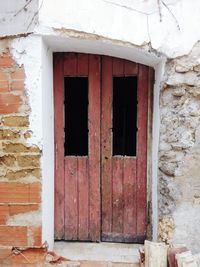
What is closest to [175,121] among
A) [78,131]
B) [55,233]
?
[78,131]

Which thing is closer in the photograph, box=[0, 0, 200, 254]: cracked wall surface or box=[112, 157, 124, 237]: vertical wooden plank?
box=[0, 0, 200, 254]: cracked wall surface

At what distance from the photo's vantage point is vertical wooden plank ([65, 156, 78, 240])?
12.6ft

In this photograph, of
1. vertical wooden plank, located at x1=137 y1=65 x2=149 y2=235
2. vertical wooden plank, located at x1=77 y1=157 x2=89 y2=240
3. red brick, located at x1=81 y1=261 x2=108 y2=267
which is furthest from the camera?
vertical wooden plank, located at x1=77 y1=157 x2=89 y2=240

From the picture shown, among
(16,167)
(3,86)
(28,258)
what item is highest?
(3,86)

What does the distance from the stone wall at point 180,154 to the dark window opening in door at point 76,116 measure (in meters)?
0.85

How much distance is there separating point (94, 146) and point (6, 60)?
3.92 feet

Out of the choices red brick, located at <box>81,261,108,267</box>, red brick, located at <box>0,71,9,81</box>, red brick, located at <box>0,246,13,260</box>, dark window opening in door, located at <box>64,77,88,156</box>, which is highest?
red brick, located at <box>0,71,9,81</box>

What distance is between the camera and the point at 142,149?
3.78 meters

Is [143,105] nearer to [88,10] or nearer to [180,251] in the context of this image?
[88,10]

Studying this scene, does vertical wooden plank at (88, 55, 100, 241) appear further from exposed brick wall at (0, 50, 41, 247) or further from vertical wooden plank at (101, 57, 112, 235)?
exposed brick wall at (0, 50, 41, 247)

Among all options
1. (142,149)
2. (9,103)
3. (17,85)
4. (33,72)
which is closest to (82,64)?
(33,72)

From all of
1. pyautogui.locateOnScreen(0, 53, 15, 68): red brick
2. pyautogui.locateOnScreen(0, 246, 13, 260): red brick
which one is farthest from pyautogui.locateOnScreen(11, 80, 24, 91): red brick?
pyautogui.locateOnScreen(0, 246, 13, 260): red brick

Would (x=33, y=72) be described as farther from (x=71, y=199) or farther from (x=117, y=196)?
(x=117, y=196)

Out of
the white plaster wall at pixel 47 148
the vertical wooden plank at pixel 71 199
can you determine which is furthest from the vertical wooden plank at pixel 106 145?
the white plaster wall at pixel 47 148
